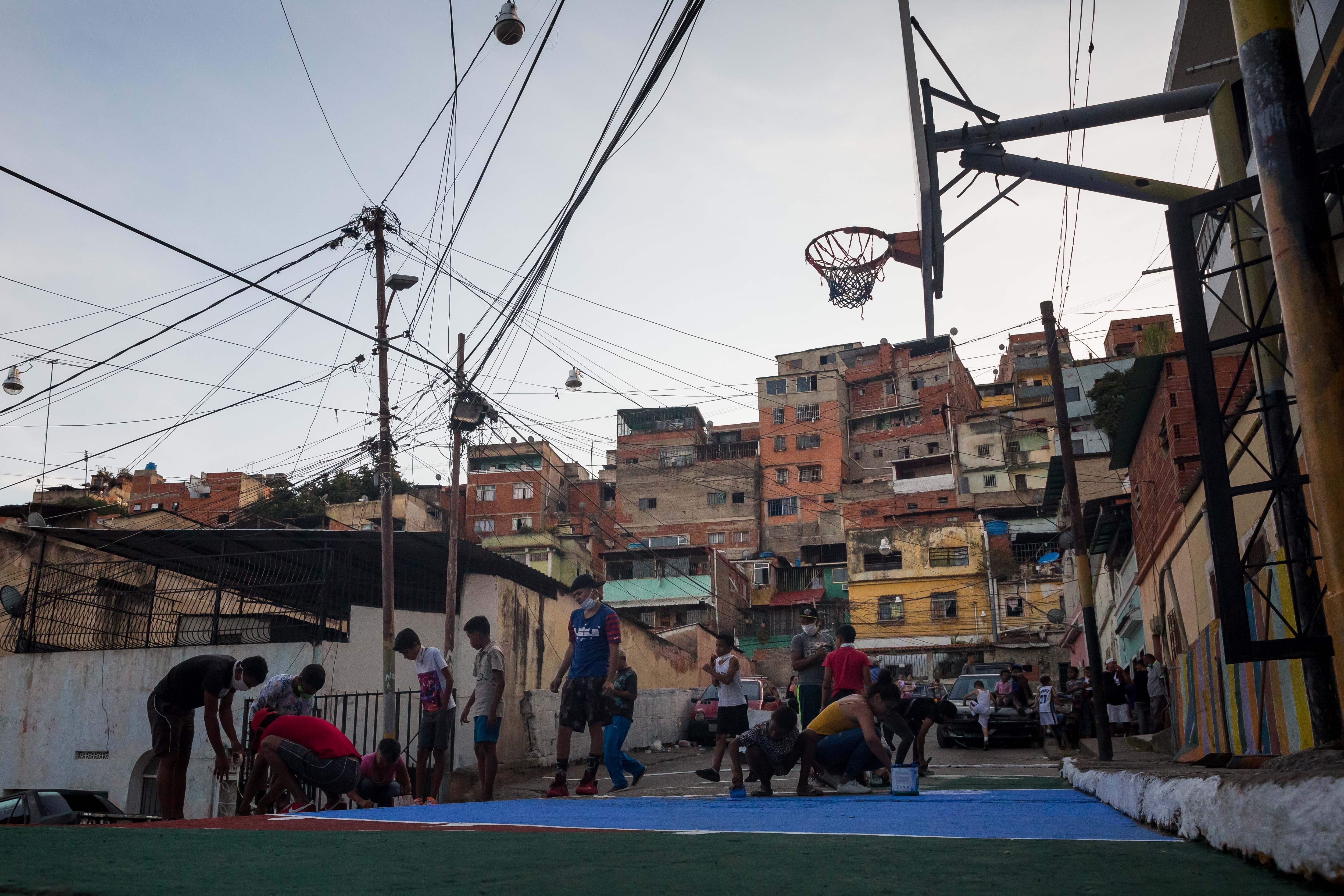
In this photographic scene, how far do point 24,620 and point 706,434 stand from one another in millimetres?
57411

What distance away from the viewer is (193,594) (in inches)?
836

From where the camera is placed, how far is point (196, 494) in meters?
45.7

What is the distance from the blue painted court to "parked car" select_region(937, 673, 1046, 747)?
12.2 meters

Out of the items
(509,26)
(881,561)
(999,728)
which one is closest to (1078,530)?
(999,728)

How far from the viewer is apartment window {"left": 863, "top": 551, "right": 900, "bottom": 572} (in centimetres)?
5244

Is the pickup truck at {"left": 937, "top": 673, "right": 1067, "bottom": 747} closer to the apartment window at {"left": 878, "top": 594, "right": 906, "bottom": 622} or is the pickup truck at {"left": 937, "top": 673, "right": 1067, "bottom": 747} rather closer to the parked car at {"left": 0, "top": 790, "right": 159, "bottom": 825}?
the parked car at {"left": 0, "top": 790, "right": 159, "bottom": 825}

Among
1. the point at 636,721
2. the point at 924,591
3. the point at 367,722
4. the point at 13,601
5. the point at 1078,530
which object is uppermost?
the point at 924,591

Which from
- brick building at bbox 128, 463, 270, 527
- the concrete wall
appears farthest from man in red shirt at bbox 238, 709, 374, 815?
brick building at bbox 128, 463, 270, 527

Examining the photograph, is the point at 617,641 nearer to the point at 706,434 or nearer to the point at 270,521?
the point at 270,521

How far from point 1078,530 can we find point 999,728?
422cm

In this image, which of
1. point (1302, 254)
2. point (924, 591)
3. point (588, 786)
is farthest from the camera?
point (924, 591)

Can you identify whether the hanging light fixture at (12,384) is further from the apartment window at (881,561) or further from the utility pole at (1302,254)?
the apartment window at (881,561)

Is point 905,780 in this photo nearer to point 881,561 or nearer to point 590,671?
point 590,671

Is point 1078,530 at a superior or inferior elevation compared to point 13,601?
superior
